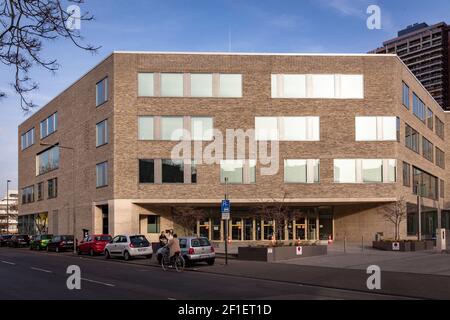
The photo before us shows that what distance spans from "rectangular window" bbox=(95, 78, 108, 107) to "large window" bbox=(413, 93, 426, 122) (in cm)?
2948

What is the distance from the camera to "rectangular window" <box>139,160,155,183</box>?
164 ft

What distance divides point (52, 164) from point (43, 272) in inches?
1841

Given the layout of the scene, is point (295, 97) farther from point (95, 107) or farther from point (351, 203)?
point (95, 107)

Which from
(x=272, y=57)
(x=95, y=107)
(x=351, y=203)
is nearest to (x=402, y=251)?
(x=351, y=203)

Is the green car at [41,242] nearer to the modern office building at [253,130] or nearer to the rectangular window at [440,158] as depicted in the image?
the modern office building at [253,130]

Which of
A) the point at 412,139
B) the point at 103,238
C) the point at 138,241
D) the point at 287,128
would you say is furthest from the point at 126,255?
the point at 412,139

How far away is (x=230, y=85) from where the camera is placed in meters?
50.7

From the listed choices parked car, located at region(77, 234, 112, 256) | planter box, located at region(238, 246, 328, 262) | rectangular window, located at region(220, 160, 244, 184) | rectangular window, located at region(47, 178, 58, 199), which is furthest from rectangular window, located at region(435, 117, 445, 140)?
parked car, located at region(77, 234, 112, 256)

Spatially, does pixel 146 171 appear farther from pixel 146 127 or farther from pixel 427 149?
pixel 427 149

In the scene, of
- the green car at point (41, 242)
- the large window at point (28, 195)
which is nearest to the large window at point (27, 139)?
the large window at point (28, 195)

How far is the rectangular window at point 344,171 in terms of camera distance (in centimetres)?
5031

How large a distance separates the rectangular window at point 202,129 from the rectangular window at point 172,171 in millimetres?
2617

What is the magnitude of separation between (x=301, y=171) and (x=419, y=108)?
18086mm

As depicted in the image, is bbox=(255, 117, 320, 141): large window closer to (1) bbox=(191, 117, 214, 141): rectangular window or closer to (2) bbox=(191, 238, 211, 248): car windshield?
(1) bbox=(191, 117, 214, 141): rectangular window
